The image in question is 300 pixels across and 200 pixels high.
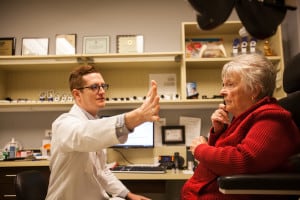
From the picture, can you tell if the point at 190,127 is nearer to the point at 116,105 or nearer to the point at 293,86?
the point at 116,105

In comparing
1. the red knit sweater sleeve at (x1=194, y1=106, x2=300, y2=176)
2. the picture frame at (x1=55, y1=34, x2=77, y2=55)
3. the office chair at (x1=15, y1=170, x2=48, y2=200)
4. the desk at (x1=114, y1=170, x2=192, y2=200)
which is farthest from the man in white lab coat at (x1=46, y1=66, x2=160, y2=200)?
the picture frame at (x1=55, y1=34, x2=77, y2=55)

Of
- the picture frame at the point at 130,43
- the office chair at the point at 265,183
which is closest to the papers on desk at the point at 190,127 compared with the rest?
the picture frame at the point at 130,43

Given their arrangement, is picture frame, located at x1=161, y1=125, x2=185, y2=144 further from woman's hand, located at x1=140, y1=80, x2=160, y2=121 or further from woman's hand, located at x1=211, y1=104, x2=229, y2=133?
woman's hand, located at x1=140, y1=80, x2=160, y2=121

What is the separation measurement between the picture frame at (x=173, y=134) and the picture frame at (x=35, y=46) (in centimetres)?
164

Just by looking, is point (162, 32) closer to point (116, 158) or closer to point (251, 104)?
point (116, 158)

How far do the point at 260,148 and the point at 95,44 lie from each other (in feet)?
7.85

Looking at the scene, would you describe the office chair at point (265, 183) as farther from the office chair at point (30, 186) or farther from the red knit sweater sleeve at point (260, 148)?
the office chair at point (30, 186)

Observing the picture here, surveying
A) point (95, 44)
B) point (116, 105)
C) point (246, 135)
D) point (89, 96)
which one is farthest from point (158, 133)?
point (246, 135)

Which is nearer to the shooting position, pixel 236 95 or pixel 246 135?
pixel 246 135

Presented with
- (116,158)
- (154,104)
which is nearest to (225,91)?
(154,104)

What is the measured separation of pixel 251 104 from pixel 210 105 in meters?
1.58

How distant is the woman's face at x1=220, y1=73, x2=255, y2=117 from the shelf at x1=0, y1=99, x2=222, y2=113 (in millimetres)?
1288

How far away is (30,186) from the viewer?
146cm

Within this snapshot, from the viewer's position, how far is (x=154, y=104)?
3.21 ft
